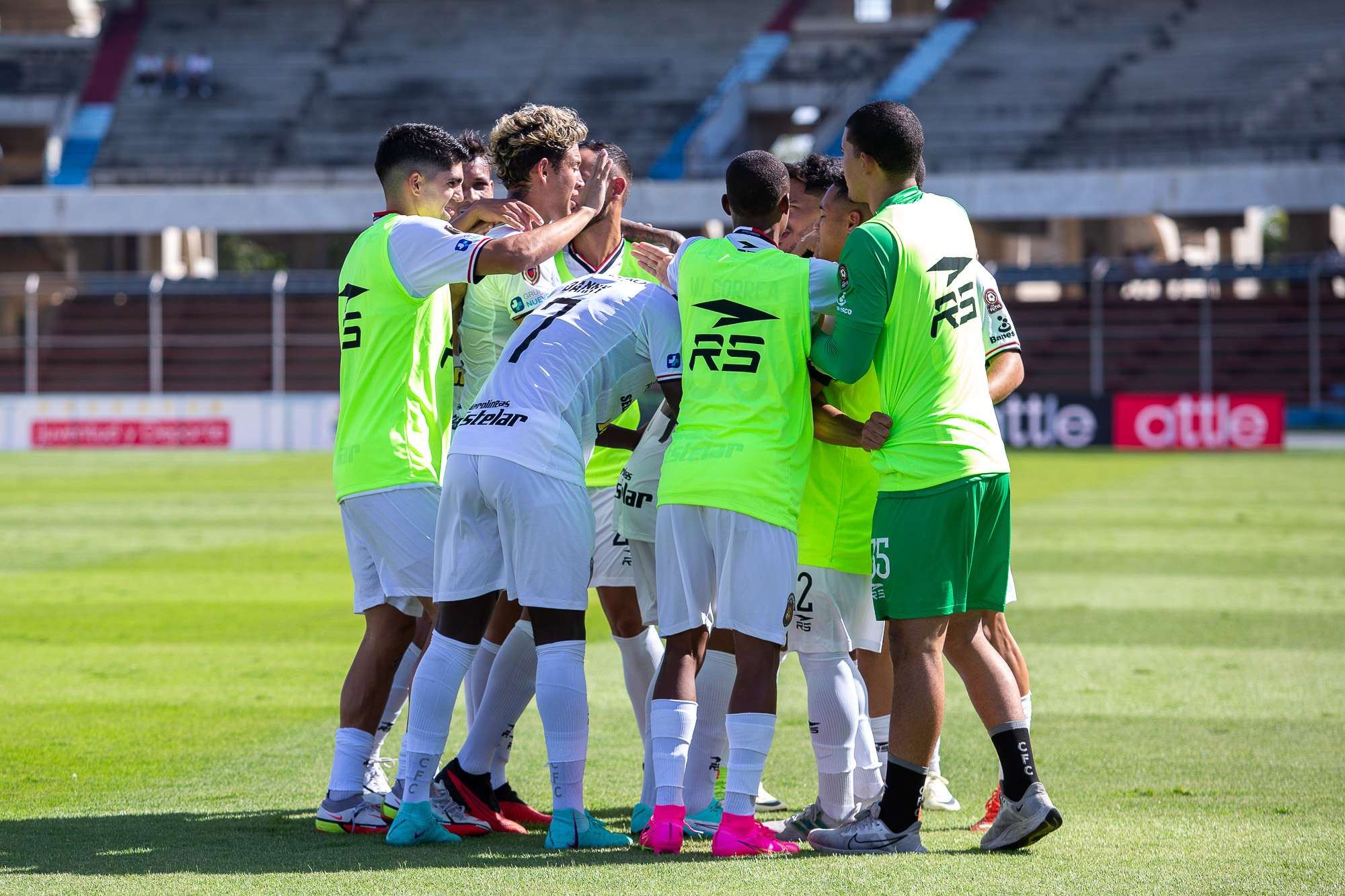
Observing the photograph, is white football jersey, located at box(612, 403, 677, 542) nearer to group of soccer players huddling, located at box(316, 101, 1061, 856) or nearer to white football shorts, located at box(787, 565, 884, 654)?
group of soccer players huddling, located at box(316, 101, 1061, 856)

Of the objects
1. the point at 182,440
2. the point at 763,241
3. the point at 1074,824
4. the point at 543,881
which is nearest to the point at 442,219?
the point at 763,241

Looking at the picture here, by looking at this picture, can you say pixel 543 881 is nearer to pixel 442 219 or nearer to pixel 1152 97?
pixel 442 219

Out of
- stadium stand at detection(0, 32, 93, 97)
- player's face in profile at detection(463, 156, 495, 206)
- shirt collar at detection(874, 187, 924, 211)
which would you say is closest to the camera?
shirt collar at detection(874, 187, 924, 211)

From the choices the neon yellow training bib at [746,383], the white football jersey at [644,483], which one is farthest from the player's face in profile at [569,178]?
the white football jersey at [644,483]

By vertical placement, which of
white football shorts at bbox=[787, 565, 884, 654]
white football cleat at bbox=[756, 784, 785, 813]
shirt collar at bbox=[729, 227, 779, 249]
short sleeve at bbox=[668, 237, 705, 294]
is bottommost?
white football cleat at bbox=[756, 784, 785, 813]

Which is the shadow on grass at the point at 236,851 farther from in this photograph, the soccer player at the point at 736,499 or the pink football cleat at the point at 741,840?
the soccer player at the point at 736,499

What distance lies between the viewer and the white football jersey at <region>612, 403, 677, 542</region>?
18.1ft

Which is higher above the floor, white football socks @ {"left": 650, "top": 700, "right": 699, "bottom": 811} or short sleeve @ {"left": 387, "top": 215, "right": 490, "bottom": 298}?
short sleeve @ {"left": 387, "top": 215, "right": 490, "bottom": 298}

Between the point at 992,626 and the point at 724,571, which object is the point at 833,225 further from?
the point at 992,626

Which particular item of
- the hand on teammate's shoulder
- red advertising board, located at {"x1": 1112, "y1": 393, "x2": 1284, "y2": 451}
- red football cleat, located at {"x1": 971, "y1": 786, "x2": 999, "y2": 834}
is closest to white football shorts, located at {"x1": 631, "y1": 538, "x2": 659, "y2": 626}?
the hand on teammate's shoulder

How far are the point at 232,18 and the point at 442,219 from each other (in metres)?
45.1

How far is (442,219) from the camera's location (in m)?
5.75

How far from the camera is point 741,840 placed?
4.80 meters

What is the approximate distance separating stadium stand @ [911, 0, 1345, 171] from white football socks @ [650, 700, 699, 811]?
3503cm
